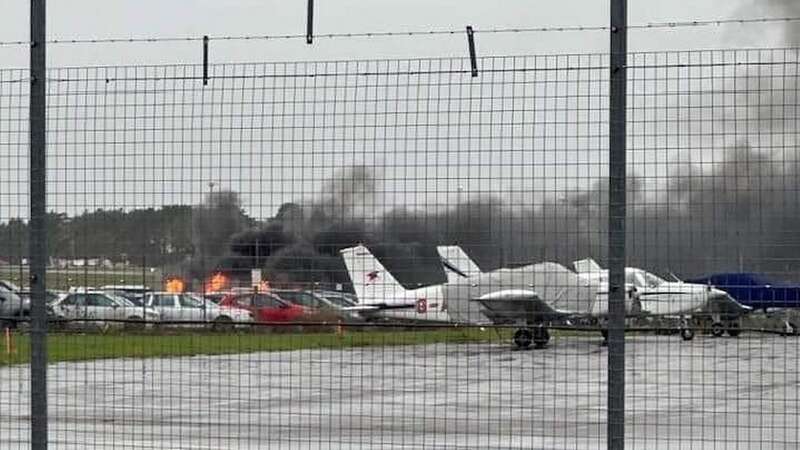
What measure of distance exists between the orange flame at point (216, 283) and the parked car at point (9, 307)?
1.01 meters

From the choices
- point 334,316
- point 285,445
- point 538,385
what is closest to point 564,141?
point 334,316

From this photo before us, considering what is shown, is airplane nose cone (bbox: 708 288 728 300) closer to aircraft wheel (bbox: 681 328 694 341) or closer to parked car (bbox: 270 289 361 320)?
aircraft wheel (bbox: 681 328 694 341)

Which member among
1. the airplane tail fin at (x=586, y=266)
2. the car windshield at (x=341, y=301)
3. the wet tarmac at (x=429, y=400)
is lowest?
the wet tarmac at (x=429, y=400)

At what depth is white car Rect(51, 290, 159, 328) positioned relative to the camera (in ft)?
27.3

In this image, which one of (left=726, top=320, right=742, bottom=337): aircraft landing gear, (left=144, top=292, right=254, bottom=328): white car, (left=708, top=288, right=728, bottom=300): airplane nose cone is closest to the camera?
(left=708, top=288, right=728, bottom=300): airplane nose cone

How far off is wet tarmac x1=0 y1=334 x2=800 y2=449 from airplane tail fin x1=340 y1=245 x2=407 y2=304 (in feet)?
3.56

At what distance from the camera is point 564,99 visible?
7.52m

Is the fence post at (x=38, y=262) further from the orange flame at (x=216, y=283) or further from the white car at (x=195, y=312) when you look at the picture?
the orange flame at (x=216, y=283)

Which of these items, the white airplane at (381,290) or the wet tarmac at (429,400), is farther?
the wet tarmac at (429,400)

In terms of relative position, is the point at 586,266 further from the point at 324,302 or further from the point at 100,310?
the point at 100,310

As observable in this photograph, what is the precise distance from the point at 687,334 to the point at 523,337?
0.96m

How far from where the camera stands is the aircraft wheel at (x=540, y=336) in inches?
319

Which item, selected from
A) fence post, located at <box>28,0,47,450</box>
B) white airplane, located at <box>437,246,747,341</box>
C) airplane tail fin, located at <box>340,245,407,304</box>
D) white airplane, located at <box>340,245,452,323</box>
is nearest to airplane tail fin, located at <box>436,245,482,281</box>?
white airplane, located at <box>437,246,747,341</box>

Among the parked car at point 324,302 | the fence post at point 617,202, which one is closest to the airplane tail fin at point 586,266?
the fence post at point 617,202
